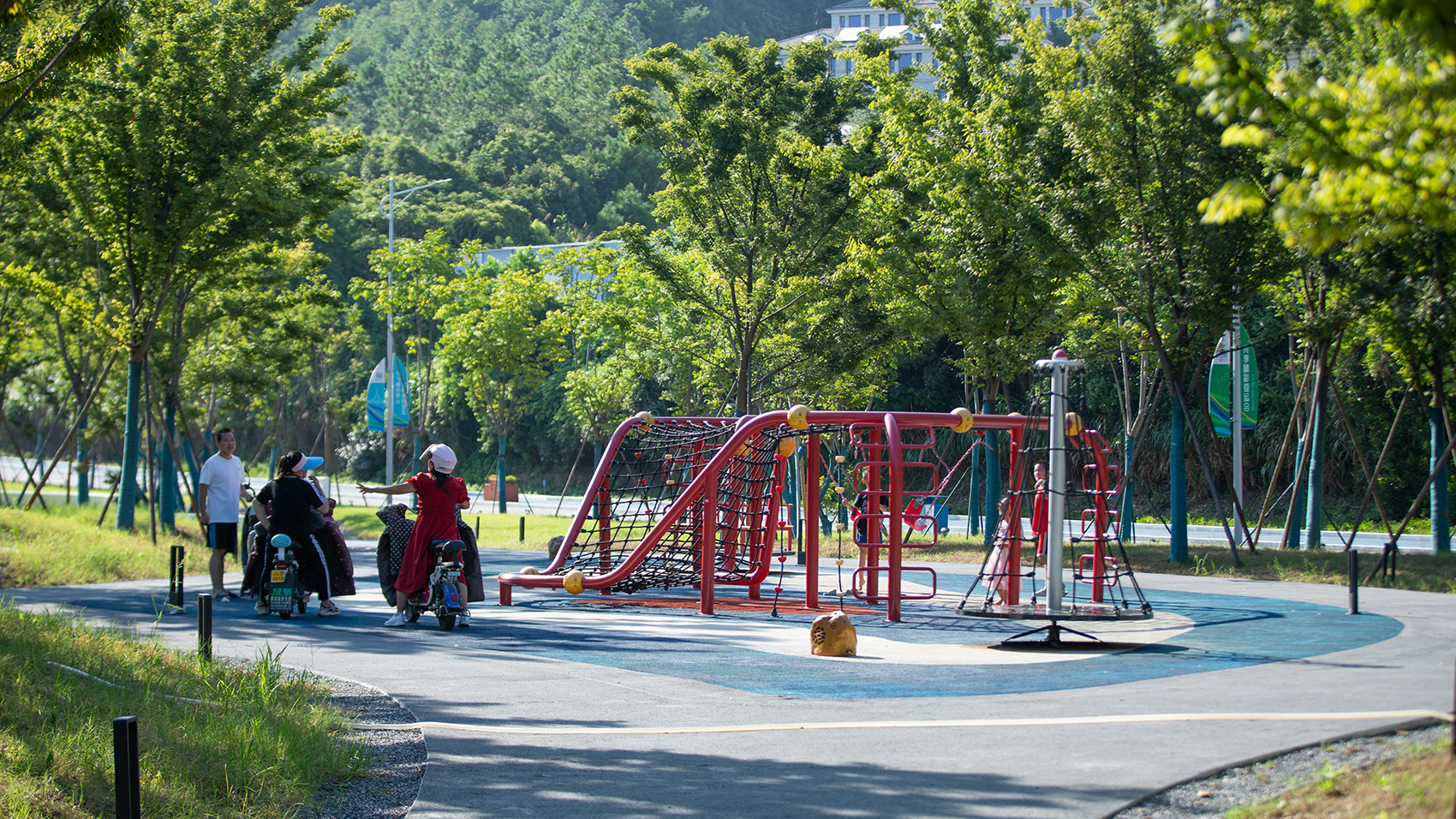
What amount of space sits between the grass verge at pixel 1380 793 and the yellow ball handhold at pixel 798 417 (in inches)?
347

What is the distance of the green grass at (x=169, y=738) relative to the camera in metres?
5.46

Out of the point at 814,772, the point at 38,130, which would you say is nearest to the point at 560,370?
the point at 38,130

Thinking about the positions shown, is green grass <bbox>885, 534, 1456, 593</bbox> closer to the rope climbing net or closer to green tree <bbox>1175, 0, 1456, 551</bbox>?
the rope climbing net

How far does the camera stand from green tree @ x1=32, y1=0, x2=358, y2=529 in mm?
19281

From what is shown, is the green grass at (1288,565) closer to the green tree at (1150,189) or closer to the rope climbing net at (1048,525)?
the green tree at (1150,189)

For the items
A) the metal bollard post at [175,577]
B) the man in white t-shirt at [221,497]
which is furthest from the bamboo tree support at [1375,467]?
the metal bollard post at [175,577]

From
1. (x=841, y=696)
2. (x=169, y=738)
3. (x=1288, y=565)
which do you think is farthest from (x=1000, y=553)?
(x=169, y=738)

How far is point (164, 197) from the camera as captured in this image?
1995cm

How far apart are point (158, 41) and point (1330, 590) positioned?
18.9m

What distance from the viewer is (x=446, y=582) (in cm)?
1200

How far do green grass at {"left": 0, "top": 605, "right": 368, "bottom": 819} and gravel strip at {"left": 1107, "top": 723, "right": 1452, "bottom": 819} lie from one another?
3.86 meters

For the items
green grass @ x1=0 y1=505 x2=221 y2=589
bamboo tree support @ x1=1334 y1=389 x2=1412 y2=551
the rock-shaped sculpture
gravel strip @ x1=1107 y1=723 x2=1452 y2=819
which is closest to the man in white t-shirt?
green grass @ x1=0 y1=505 x2=221 y2=589

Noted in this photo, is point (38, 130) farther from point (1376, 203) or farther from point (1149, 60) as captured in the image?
point (1376, 203)

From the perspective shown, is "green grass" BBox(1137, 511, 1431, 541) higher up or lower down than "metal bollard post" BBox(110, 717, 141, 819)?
lower down
